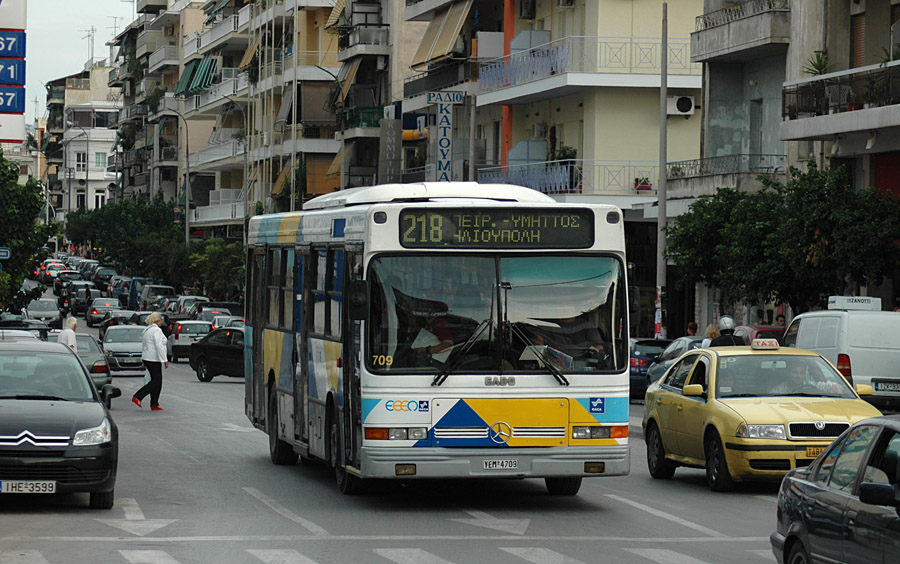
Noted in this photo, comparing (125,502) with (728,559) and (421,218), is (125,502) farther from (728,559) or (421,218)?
(728,559)

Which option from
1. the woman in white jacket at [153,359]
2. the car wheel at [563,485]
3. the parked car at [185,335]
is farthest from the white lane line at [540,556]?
the parked car at [185,335]

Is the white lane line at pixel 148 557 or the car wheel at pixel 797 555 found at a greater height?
the car wheel at pixel 797 555

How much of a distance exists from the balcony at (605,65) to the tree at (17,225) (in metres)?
17.6

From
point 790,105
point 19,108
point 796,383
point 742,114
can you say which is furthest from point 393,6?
point 796,383

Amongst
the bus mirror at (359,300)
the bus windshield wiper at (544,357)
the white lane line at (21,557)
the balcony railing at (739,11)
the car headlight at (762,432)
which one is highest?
the balcony railing at (739,11)

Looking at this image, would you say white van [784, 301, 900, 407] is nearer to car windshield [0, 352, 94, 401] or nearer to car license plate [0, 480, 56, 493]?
car windshield [0, 352, 94, 401]

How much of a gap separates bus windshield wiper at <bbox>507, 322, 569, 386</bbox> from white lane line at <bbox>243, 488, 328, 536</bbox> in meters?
2.48

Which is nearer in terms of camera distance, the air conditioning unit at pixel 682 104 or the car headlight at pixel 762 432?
the car headlight at pixel 762 432

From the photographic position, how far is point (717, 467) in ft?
55.3

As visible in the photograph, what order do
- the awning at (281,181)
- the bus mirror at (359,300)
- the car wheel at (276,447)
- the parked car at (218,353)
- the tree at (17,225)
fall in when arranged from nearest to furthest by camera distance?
the bus mirror at (359,300)
the car wheel at (276,447)
the parked car at (218,353)
the tree at (17,225)
the awning at (281,181)

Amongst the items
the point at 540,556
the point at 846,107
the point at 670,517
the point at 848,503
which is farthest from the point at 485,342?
the point at 846,107

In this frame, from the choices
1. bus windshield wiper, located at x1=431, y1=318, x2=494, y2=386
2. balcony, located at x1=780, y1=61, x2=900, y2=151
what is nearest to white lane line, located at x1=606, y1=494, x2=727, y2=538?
bus windshield wiper, located at x1=431, y1=318, x2=494, y2=386

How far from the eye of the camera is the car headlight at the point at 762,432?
16.2m

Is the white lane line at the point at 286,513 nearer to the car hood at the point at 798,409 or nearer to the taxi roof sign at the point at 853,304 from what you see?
the car hood at the point at 798,409
